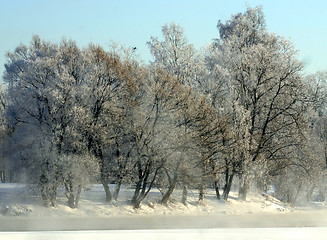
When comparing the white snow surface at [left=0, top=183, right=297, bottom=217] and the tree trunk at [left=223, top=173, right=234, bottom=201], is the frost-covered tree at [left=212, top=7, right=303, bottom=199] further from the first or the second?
the white snow surface at [left=0, top=183, right=297, bottom=217]

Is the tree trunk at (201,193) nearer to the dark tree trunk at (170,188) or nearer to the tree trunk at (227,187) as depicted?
the dark tree trunk at (170,188)

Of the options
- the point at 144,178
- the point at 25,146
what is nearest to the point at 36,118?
the point at 25,146

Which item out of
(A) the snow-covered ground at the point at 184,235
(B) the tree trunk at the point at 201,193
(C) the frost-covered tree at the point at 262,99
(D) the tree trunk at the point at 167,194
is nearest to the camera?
(A) the snow-covered ground at the point at 184,235

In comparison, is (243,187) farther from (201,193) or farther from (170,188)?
(170,188)

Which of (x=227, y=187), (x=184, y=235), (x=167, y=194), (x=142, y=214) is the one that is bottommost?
(x=184, y=235)

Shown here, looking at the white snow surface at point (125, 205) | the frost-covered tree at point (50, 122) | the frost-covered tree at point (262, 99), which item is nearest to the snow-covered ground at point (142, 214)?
the white snow surface at point (125, 205)

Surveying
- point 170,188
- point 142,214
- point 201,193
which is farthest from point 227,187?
point 142,214

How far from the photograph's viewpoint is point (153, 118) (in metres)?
26.1

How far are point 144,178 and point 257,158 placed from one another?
7458 mm

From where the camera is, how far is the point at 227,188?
3064cm

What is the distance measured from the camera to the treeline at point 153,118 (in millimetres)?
24938

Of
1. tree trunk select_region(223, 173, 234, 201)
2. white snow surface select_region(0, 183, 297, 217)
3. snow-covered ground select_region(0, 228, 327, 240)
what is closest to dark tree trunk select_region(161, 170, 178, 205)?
white snow surface select_region(0, 183, 297, 217)

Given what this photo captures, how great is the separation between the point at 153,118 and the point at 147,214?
15.3 ft

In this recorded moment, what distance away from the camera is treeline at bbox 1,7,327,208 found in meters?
24.9
